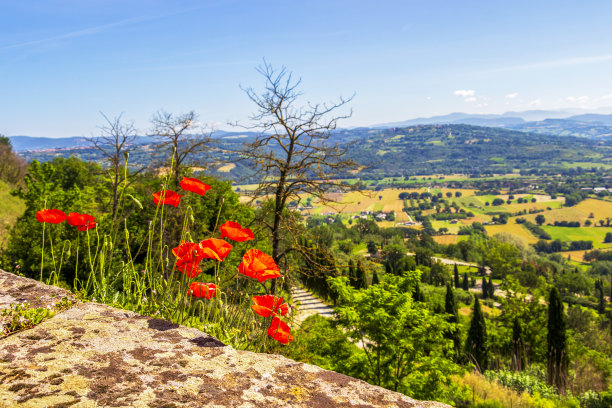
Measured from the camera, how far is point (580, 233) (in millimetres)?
141625

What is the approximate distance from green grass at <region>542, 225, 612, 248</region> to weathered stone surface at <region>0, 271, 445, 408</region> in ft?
532

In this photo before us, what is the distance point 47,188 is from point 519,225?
172 meters

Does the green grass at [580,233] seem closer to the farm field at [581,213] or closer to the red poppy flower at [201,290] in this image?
the farm field at [581,213]

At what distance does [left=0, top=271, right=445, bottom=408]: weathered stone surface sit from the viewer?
135cm

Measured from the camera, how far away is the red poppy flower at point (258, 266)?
2.29 meters

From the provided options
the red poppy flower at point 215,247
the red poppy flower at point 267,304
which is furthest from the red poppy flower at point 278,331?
the red poppy flower at point 215,247

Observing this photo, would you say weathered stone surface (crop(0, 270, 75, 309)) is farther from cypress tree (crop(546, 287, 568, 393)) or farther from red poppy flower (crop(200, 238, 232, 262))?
cypress tree (crop(546, 287, 568, 393))

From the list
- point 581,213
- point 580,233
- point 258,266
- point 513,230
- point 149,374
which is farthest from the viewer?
point 581,213

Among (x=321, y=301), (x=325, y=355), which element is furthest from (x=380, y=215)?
(x=325, y=355)

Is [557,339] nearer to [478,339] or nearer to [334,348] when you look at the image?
[478,339]

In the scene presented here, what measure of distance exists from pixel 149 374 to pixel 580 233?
17769cm

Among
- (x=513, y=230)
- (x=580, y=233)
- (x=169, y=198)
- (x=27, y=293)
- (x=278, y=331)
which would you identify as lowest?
(x=580, y=233)

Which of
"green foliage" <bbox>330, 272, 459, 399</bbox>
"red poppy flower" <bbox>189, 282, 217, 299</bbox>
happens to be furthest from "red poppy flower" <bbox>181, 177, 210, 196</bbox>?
"green foliage" <bbox>330, 272, 459, 399</bbox>

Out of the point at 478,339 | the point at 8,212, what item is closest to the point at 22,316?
the point at 8,212
